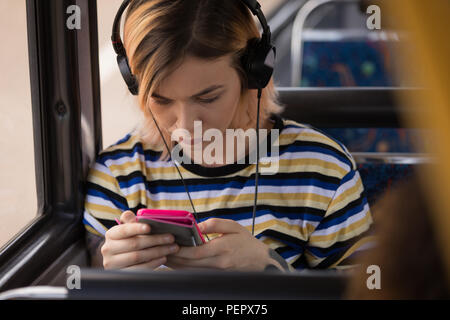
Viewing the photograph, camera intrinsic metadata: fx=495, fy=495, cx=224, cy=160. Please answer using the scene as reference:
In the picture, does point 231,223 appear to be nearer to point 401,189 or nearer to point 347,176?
point 347,176

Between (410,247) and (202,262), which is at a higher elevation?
(410,247)

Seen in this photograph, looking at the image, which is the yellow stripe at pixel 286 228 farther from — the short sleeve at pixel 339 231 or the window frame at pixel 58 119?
the window frame at pixel 58 119

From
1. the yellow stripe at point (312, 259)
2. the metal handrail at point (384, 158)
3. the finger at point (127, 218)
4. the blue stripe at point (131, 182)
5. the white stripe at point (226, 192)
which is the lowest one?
the yellow stripe at point (312, 259)

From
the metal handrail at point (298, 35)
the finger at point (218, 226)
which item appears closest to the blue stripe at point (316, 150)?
the finger at point (218, 226)

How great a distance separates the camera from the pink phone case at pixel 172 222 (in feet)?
2.08

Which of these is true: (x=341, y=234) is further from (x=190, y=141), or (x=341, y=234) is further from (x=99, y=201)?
(x=99, y=201)

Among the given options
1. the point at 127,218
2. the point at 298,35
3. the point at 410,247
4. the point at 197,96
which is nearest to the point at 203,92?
the point at 197,96

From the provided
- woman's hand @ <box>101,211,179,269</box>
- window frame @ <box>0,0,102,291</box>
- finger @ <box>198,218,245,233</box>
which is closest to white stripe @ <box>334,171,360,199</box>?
finger @ <box>198,218,245,233</box>

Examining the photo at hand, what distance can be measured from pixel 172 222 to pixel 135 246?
91 millimetres

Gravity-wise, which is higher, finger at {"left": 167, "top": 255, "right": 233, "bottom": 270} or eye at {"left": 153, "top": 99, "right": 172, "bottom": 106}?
eye at {"left": 153, "top": 99, "right": 172, "bottom": 106}

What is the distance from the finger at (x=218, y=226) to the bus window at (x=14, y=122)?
298 mm

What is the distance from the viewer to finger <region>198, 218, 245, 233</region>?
0.70m

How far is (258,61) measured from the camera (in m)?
0.78

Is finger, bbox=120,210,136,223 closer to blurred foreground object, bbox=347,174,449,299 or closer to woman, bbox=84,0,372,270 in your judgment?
A: woman, bbox=84,0,372,270
